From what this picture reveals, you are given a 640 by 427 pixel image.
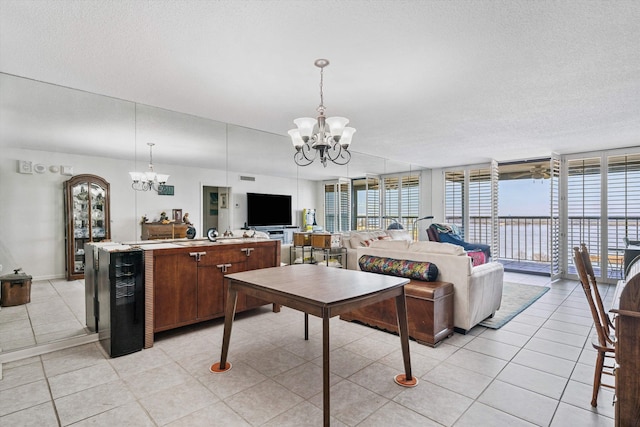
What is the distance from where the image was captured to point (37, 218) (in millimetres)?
2969

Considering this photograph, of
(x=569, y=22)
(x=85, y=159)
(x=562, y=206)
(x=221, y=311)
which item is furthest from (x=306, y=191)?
(x=562, y=206)

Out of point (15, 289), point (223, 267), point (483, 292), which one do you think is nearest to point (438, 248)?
point (483, 292)

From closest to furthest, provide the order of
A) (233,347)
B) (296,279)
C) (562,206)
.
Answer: (296,279)
(233,347)
(562,206)

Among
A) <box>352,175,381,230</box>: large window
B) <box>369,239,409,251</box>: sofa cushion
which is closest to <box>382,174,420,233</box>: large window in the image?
<box>352,175,381,230</box>: large window

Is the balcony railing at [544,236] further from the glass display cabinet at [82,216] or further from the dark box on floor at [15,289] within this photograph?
the dark box on floor at [15,289]

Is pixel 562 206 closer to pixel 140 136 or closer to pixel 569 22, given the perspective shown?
pixel 569 22

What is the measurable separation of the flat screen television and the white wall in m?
0.83

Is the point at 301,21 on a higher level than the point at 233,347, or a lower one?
higher

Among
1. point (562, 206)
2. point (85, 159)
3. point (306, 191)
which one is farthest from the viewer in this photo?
point (562, 206)

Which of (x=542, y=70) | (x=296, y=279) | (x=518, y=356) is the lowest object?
(x=518, y=356)

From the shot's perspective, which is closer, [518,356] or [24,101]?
[518,356]

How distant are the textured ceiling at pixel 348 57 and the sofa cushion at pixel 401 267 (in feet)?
5.58

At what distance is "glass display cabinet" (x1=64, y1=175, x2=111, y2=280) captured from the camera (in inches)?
122

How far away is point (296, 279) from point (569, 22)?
2405 millimetres
